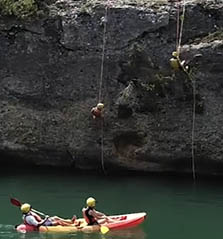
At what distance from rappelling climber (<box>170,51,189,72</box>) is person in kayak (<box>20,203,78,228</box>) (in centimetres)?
490

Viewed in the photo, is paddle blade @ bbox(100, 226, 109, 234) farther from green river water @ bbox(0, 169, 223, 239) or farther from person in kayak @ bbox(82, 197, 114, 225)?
person in kayak @ bbox(82, 197, 114, 225)

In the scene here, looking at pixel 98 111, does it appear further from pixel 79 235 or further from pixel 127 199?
pixel 79 235

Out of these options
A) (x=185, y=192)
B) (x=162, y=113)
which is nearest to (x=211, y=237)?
(x=185, y=192)

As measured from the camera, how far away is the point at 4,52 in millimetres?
17609

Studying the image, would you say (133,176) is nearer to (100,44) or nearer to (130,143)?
(130,143)

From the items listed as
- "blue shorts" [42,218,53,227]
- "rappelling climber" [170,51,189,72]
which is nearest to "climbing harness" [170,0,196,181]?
"rappelling climber" [170,51,189,72]

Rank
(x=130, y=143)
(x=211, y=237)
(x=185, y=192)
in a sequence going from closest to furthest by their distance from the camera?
(x=211, y=237) → (x=185, y=192) → (x=130, y=143)

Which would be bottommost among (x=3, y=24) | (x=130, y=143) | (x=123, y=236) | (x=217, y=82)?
(x=123, y=236)

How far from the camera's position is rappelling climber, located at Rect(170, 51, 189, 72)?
16152 millimetres

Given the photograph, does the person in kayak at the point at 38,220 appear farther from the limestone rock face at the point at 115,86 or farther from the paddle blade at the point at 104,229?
the limestone rock face at the point at 115,86

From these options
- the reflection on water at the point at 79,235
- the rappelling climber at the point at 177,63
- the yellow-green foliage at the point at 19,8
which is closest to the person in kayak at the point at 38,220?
the reflection on water at the point at 79,235

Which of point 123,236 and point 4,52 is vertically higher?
point 4,52

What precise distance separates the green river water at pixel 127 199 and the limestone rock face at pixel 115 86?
59cm

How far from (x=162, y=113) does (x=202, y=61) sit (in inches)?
69.3
